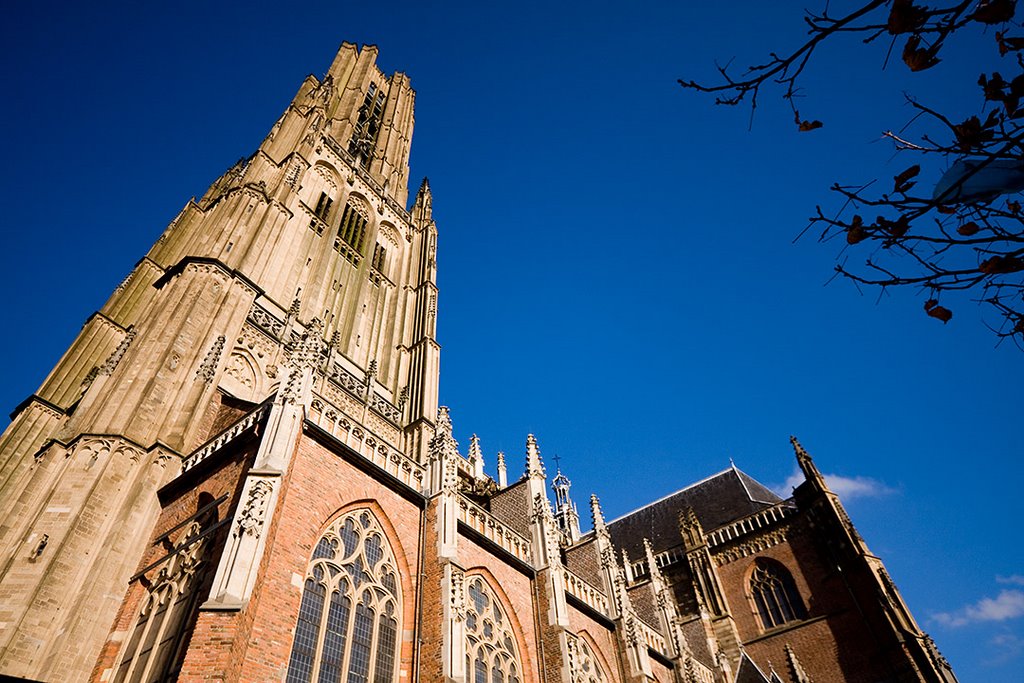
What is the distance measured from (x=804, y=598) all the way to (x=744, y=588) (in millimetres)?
2613

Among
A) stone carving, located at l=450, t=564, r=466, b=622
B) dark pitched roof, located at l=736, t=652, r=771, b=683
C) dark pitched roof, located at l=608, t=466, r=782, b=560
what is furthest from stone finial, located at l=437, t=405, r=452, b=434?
dark pitched roof, located at l=608, t=466, r=782, b=560

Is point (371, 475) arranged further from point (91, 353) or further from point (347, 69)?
point (347, 69)

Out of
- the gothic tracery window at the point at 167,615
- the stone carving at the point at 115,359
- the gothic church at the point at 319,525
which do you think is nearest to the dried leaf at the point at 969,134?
the gothic church at the point at 319,525

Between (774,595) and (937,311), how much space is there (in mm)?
25863

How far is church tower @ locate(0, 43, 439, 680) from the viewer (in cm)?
1005

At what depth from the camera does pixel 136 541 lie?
1096cm

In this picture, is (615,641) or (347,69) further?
(347,69)

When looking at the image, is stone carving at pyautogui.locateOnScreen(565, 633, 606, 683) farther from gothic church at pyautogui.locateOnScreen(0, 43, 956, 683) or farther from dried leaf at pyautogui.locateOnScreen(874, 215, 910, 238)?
dried leaf at pyautogui.locateOnScreen(874, 215, 910, 238)

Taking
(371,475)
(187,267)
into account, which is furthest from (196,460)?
(187,267)

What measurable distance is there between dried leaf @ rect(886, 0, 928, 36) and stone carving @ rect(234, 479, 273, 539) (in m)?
9.38

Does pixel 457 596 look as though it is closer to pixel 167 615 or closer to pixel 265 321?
pixel 167 615

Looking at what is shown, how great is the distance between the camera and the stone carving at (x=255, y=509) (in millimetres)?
8672

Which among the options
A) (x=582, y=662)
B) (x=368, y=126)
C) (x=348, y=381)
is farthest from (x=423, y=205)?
(x=582, y=662)

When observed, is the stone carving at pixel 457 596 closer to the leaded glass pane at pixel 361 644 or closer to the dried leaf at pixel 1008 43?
the leaded glass pane at pixel 361 644
